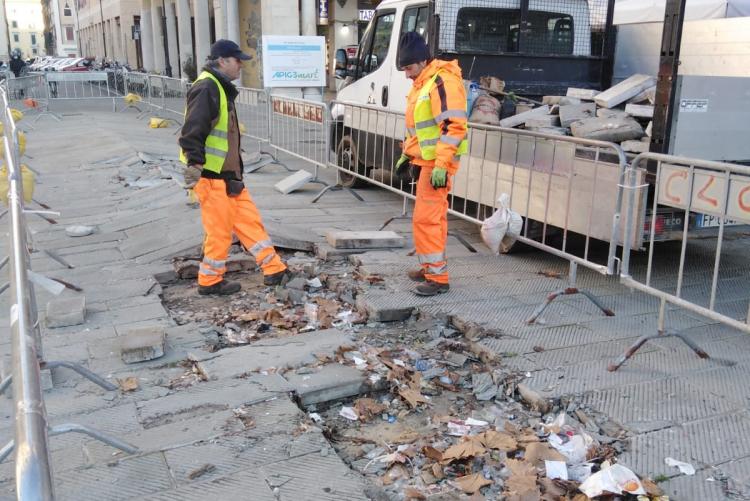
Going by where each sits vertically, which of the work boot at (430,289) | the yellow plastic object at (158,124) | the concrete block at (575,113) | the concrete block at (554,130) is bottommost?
the work boot at (430,289)

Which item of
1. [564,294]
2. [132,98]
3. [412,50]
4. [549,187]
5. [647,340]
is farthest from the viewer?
[132,98]

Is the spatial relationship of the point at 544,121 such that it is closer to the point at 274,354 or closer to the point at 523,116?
the point at 523,116

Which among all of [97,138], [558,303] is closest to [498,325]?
[558,303]

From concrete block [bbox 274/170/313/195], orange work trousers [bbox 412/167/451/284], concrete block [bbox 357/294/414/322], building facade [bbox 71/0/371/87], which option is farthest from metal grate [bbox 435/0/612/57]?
building facade [bbox 71/0/371/87]

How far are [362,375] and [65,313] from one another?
2412 mm

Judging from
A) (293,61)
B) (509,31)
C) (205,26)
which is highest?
(205,26)

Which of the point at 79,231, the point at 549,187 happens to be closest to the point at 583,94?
the point at 549,187

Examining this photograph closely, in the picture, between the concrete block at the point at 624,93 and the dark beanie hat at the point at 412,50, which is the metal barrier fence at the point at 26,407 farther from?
the concrete block at the point at 624,93

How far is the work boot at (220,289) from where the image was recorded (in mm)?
5574

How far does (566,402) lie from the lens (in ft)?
11.9

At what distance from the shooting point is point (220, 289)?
5605 mm

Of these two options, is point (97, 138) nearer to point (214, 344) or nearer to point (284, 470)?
point (214, 344)

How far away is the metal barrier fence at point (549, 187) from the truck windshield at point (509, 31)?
1.15 metres

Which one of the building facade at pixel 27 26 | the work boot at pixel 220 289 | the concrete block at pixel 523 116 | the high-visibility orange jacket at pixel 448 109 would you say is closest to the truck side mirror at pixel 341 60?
the concrete block at pixel 523 116
